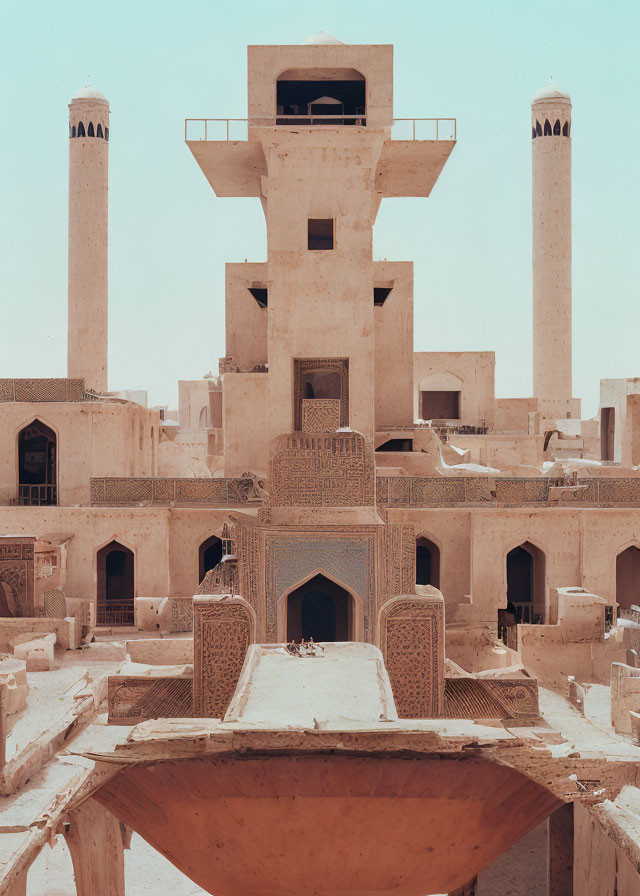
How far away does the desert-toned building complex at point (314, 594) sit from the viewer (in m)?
5.63

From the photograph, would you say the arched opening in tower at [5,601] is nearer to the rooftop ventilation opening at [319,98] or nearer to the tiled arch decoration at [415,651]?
the tiled arch decoration at [415,651]

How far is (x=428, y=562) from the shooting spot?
68.5 ft

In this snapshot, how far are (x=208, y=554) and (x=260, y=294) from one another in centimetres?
862

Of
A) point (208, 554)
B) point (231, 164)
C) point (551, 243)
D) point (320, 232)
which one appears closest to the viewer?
point (208, 554)

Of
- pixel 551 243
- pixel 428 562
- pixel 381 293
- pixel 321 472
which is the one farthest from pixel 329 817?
pixel 551 243

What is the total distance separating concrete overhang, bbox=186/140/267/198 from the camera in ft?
72.4

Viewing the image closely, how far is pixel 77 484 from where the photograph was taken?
834 inches

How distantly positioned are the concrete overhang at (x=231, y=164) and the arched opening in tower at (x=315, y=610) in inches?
443

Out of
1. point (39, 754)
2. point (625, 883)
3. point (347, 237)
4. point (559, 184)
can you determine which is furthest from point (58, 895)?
point (559, 184)

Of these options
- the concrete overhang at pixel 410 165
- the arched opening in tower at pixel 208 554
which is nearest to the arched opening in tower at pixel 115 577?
the arched opening in tower at pixel 208 554

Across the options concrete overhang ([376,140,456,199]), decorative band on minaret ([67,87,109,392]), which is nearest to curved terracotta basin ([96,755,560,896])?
concrete overhang ([376,140,456,199])

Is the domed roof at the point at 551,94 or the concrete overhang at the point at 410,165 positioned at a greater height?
the domed roof at the point at 551,94

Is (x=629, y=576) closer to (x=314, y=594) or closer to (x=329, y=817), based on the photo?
(x=314, y=594)

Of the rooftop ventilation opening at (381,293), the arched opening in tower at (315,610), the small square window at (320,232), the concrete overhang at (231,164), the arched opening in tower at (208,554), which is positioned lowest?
the arched opening in tower at (315,610)
